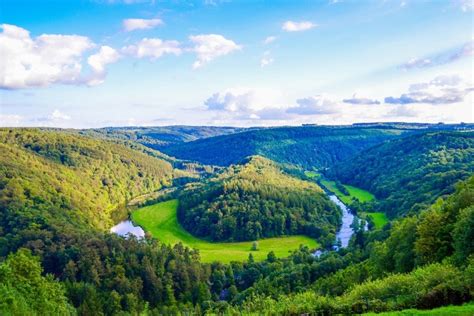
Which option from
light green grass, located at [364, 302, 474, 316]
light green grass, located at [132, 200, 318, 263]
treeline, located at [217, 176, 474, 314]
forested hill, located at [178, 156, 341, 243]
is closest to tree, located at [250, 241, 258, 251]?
light green grass, located at [132, 200, 318, 263]

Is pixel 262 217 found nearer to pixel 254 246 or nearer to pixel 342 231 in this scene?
pixel 254 246

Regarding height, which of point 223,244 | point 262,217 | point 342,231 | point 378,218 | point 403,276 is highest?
point 403,276

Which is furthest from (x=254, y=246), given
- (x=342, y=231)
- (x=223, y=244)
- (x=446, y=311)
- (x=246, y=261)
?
(x=446, y=311)

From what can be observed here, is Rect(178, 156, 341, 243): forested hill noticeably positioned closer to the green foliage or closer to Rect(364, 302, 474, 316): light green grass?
the green foliage

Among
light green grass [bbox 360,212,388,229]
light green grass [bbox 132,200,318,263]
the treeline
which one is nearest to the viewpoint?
the treeline

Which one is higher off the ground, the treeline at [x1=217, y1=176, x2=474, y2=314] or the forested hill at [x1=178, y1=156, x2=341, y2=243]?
the treeline at [x1=217, y1=176, x2=474, y2=314]

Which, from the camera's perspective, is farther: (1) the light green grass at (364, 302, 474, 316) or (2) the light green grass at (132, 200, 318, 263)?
(2) the light green grass at (132, 200, 318, 263)

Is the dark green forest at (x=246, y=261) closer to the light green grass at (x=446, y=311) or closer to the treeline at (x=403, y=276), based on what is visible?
the treeline at (x=403, y=276)

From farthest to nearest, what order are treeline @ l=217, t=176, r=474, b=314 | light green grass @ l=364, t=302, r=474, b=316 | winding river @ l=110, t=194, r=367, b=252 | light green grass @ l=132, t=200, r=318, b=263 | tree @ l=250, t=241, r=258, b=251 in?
tree @ l=250, t=241, r=258, b=251 < winding river @ l=110, t=194, r=367, b=252 < light green grass @ l=132, t=200, r=318, b=263 < treeline @ l=217, t=176, r=474, b=314 < light green grass @ l=364, t=302, r=474, b=316
